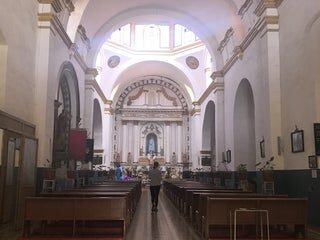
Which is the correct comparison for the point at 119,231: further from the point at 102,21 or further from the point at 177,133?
the point at 177,133

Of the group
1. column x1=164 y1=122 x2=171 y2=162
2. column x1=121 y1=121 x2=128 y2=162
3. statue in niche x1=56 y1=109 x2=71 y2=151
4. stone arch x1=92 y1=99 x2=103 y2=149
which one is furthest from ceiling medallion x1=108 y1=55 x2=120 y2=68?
statue in niche x1=56 y1=109 x2=71 y2=151

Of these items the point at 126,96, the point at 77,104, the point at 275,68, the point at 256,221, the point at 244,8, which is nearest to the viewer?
the point at 256,221

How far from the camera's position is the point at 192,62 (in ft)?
92.9

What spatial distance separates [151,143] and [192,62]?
384 inches

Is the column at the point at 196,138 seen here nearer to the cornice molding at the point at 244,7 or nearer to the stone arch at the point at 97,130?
the stone arch at the point at 97,130

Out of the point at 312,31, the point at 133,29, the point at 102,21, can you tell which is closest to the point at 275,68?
the point at 312,31

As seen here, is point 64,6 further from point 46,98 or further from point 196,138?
point 196,138

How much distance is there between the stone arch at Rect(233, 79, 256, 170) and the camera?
1608 cm

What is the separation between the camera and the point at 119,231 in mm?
7574

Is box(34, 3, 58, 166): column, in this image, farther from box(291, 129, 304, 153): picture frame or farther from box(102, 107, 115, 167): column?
box(102, 107, 115, 167): column

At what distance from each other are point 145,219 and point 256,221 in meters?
3.69

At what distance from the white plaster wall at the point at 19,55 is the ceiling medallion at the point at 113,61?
17553 mm

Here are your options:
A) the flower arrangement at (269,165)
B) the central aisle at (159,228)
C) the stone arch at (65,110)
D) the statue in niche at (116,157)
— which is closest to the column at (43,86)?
the stone arch at (65,110)

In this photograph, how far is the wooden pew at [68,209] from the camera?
6.98m
